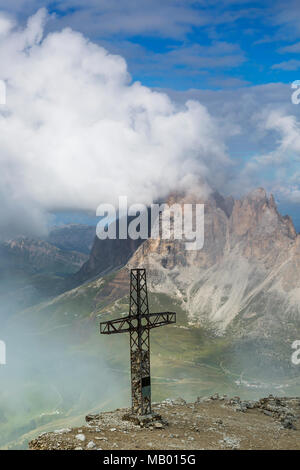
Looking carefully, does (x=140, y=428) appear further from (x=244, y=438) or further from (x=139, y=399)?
(x=244, y=438)
